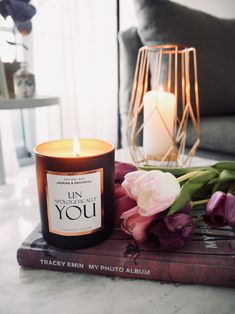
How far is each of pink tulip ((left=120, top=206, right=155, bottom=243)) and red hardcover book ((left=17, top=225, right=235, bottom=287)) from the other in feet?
0.04

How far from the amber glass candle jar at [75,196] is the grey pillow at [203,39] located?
984 millimetres

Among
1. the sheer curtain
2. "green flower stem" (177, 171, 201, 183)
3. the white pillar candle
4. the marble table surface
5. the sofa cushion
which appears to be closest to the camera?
the marble table surface

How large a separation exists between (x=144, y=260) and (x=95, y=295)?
0.06 metres

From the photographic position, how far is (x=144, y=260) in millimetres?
307

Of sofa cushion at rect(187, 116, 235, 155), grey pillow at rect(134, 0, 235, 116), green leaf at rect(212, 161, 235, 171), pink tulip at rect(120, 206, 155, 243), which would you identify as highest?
grey pillow at rect(134, 0, 235, 116)

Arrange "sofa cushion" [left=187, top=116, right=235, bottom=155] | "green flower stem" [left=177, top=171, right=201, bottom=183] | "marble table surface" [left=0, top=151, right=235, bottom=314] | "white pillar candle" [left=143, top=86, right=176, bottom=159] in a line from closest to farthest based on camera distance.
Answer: "marble table surface" [left=0, top=151, right=235, bottom=314]
"green flower stem" [left=177, top=171, right=201, bottom=183]
"white pillar candle" [left=143, top=86, right=176, bottom=159]
"sofa cushion" [left=187, top=116, right=235, bottom=155]

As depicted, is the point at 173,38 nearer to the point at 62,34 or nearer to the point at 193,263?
the point at 62,34

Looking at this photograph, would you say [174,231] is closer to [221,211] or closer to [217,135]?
[221,211]

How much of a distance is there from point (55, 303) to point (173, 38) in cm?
111

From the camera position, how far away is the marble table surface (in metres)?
0.27

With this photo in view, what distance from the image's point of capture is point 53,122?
6.05ft

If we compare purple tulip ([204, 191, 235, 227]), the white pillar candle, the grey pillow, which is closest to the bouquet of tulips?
purple tulip ([204, 191, 235, 227])

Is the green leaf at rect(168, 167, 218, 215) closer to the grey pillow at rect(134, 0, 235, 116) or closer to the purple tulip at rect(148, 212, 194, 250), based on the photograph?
the purple tulip at rect(148, 212, 194, 250)

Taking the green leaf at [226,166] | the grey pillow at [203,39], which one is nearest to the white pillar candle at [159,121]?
the green leaf at [226,166]
